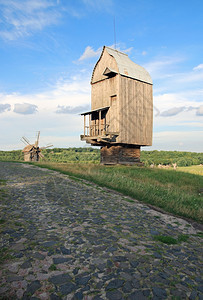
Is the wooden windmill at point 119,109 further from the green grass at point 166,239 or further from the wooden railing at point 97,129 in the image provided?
the green grass at point 166,239

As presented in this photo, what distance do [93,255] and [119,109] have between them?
18.5 metres

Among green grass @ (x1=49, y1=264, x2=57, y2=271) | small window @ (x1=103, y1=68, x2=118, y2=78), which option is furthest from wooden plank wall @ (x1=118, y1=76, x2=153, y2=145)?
green grass @ (x1=49, y1=264, x2=57, y2=271)

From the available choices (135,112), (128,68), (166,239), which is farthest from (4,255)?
(128,68)

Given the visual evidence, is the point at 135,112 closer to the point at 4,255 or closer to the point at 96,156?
the point at 4,255

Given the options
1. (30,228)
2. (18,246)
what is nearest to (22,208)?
(30,228)

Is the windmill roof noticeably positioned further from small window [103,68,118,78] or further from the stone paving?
the stone paving

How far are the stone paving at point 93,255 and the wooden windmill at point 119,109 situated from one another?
592 inches

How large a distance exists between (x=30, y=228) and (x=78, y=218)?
1506mm

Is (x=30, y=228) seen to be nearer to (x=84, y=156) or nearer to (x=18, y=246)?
(x=18, y=246)

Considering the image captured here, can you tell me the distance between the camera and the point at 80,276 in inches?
140

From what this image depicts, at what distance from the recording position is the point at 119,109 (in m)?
21.7

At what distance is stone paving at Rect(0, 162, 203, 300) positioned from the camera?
130 inches

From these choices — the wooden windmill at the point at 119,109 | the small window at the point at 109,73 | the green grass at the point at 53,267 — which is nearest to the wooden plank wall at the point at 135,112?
the wooden windmill at the point at 119,109

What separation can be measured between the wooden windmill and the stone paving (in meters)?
15.0
